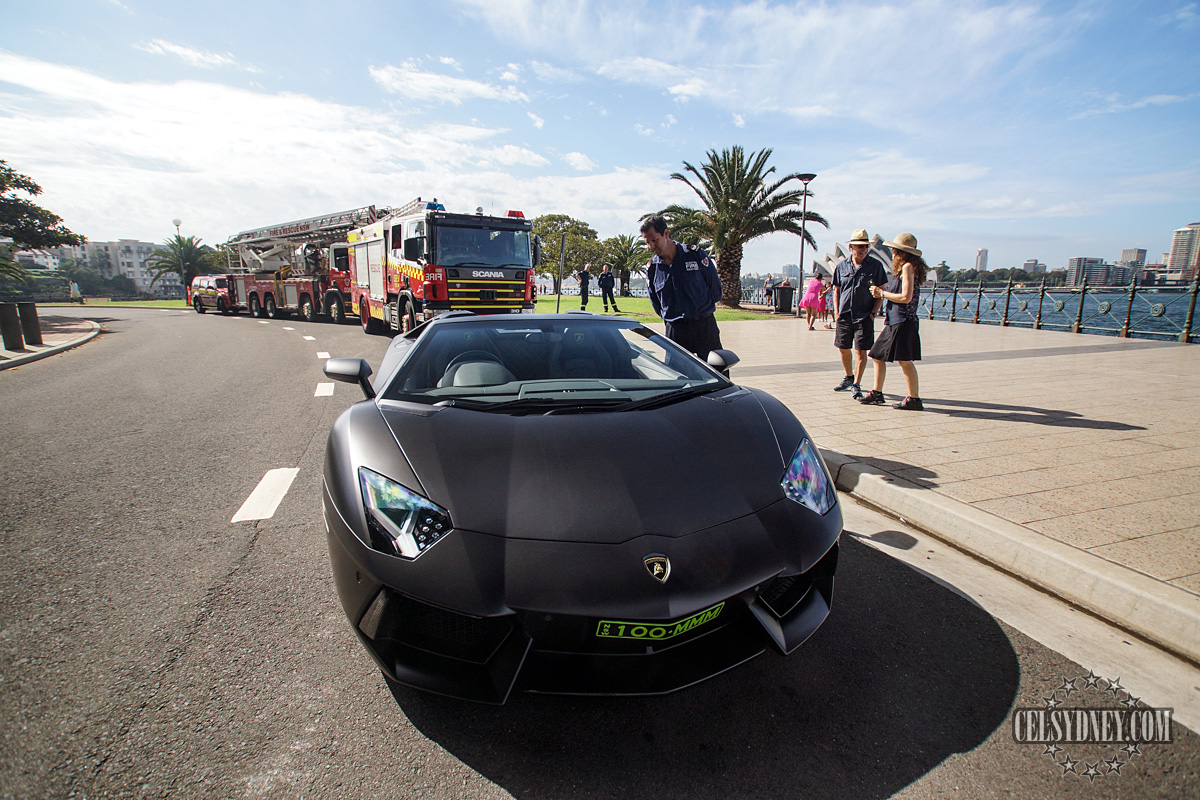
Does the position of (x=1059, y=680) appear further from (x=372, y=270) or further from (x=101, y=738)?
(x=372, y=270)

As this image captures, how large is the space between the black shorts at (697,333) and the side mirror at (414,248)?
9.14m

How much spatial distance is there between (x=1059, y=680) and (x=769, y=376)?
20.9 feet

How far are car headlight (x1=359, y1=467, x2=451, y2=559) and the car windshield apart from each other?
57 centimetres

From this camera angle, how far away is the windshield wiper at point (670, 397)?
2436 millimetres

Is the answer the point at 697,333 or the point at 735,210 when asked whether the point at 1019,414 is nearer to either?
the point at 697,333

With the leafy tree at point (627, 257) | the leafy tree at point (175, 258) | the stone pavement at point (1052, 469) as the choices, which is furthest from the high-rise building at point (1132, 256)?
the leafy tree at point (175, 258)

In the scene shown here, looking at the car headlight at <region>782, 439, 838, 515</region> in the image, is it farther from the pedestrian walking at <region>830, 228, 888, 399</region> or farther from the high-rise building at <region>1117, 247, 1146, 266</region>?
the high-rise building at <region>1117, 247, 1146, 266</region>

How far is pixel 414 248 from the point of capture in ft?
41.9

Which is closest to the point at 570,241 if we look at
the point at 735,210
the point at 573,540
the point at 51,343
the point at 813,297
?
the point at 735,210

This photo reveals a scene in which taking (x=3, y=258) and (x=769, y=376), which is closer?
(x=769, y=376)

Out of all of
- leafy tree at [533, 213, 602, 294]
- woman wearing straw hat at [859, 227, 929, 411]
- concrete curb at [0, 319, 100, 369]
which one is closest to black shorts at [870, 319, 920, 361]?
woman wearing straw hat at [859, 227, 929, 411]

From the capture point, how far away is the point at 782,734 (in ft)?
5.92

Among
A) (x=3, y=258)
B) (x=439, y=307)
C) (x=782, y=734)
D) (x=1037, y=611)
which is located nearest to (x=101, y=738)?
(x=782, y=734)

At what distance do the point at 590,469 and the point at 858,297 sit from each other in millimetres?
5360
